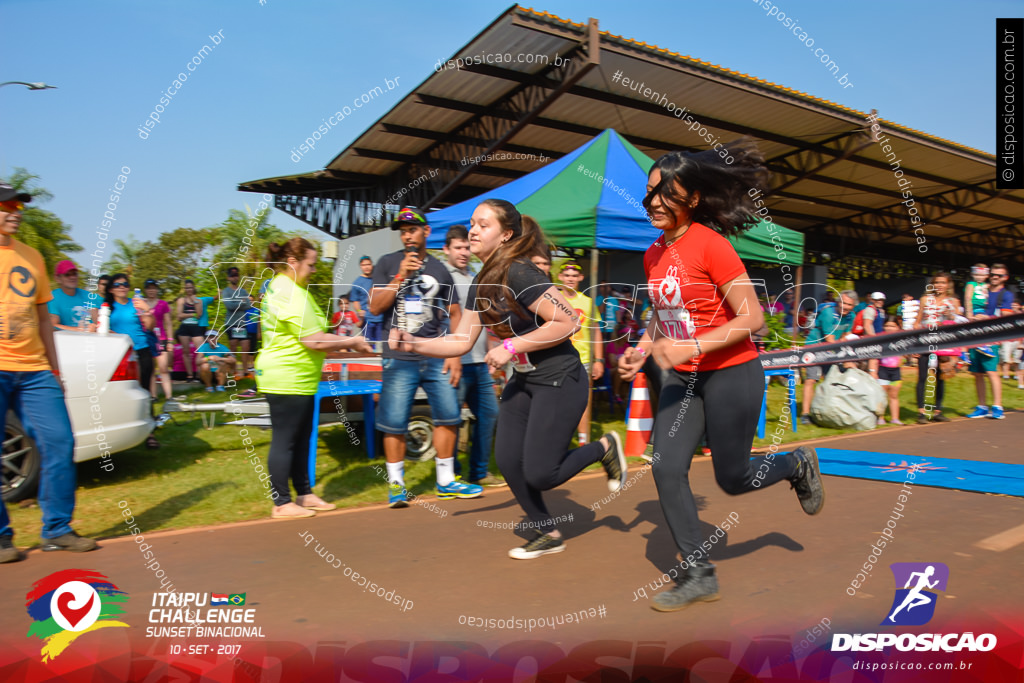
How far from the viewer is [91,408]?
4801 millimetres

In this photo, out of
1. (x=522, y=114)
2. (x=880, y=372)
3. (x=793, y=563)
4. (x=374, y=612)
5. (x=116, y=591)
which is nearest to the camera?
(x=374, y=612)

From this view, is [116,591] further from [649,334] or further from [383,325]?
[649,334]

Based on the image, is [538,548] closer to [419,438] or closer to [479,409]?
[479,409]

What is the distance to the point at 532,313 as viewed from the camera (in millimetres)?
3436

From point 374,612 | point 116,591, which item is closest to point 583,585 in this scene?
point 374,612

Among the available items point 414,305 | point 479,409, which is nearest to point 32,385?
point 414,305

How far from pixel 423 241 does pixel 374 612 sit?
259cm

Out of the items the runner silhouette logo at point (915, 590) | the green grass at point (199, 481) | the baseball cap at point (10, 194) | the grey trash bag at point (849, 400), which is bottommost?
the green grass at point (199, 481)

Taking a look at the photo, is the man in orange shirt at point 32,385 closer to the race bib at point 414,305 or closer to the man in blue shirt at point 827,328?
the race bib at point 414,305

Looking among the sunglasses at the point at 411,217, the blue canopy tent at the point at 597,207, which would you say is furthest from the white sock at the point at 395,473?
the blue canopy tent at the point at 597,207

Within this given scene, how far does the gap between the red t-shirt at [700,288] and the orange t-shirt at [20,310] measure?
3341 millimetres

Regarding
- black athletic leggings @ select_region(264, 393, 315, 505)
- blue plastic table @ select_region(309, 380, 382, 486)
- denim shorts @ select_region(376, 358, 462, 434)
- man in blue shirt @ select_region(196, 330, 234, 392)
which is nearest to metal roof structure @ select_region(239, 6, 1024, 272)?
man in blue shirt @ select_region(196, 330, 234, 392)

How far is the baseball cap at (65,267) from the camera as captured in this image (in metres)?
6.05

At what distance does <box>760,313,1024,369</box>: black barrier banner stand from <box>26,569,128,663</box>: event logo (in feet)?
17.0
